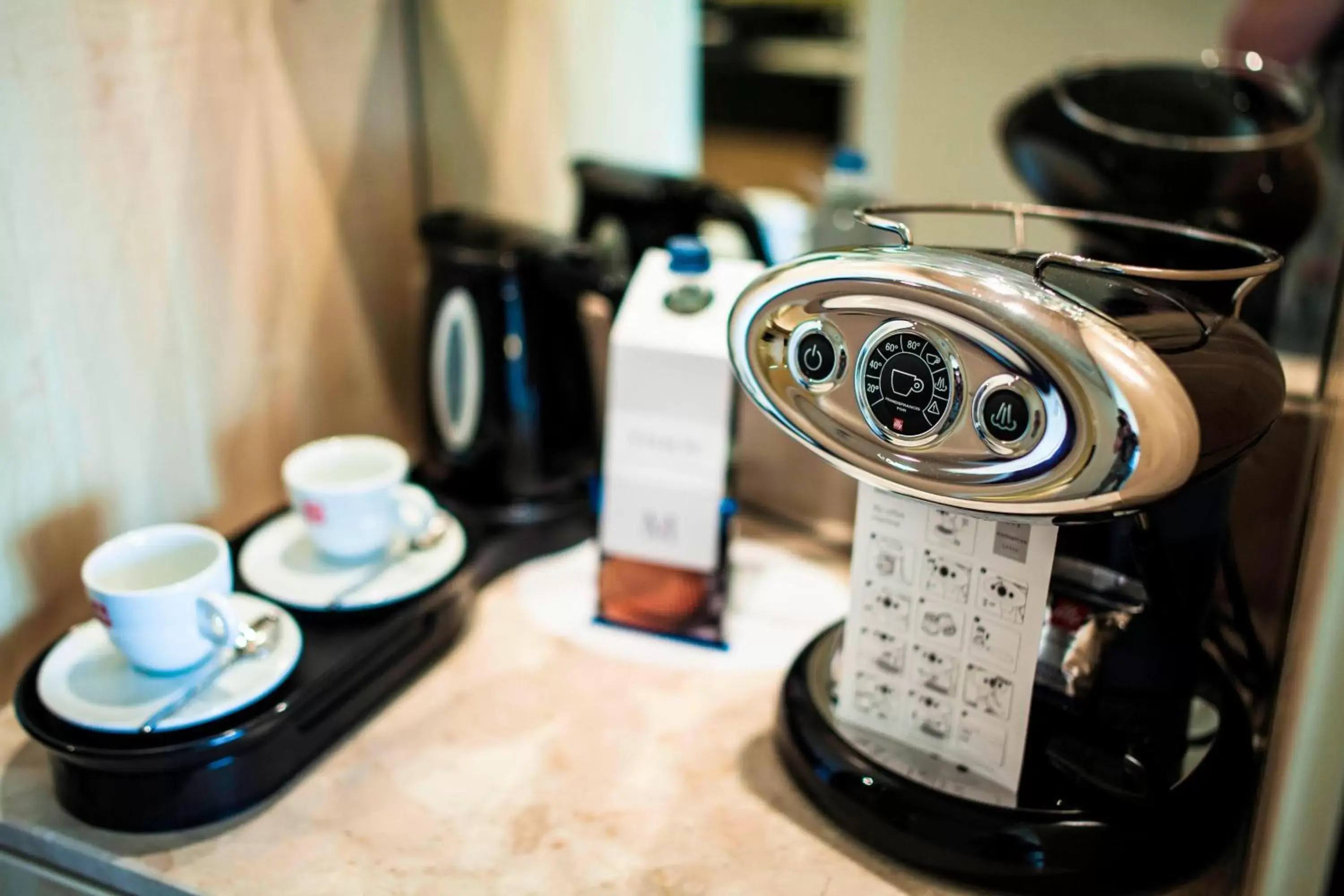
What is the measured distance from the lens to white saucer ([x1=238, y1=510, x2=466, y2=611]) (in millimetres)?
744

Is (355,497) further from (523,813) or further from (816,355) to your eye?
(816,355)

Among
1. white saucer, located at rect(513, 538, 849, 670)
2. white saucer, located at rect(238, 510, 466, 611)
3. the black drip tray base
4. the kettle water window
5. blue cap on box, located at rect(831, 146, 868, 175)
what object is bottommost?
white saucer, located at rect(513, 538, 849, 670)

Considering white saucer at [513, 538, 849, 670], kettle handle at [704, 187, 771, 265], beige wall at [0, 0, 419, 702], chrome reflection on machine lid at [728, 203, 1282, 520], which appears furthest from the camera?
kettle handle at [704, 187, 771, 265]

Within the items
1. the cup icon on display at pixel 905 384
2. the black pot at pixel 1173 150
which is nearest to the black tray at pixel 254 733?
the cup icon on display at pixel 905 384

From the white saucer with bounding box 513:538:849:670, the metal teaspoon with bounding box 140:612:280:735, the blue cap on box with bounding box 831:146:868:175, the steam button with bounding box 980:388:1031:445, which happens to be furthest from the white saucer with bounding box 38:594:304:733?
the blue cap on box with bounding box 831:146:868:175

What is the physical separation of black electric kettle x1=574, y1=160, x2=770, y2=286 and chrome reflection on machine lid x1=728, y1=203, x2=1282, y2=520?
0.34 meters

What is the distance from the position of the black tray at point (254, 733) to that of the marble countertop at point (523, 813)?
0.01 meters

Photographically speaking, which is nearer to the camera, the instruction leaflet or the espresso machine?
the espresso machine

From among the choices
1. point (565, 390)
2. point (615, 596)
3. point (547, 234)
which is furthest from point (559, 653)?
point (547, 234)

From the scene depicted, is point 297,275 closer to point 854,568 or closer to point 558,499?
point 558,499

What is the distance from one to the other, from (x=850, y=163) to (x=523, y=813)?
23.4 inches

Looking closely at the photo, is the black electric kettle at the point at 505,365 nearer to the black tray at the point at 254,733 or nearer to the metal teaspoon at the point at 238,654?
the black tray at the point at 254,733

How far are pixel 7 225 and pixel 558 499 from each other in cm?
42

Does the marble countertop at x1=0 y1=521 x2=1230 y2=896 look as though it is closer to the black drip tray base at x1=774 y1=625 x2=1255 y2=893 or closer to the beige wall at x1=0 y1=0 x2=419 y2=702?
the black drip tray base at x1=774 y1=625 x2=1255 y2=893
